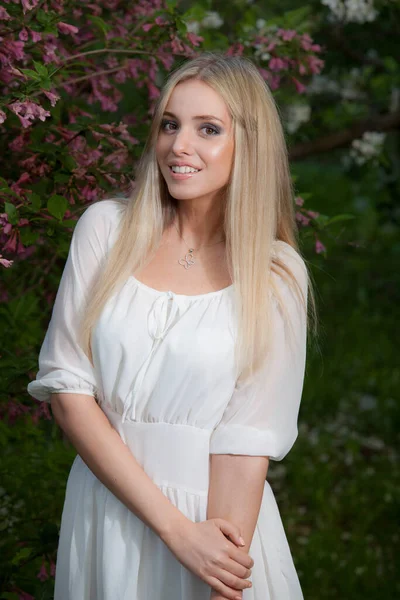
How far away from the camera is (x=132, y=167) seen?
265cm

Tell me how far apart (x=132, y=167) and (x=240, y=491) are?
1.09 metres

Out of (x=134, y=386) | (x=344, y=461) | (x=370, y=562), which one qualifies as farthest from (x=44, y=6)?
(x=344, y=461)

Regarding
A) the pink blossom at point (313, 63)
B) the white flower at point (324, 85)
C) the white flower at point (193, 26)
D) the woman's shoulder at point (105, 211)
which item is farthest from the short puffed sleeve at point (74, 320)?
the white flower at point (324, 85)

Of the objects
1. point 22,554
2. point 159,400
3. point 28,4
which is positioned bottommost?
point 22,554

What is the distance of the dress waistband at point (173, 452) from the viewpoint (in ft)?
6.59

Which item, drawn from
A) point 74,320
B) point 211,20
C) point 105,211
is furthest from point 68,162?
point 211,20

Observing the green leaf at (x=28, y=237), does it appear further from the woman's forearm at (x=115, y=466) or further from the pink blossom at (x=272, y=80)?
the pink blossom at (x=272, y=80)

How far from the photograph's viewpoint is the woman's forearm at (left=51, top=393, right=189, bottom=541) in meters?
1.92

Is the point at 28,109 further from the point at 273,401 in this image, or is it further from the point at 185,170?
the point at 273,401

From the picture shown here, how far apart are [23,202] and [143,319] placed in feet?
1.75

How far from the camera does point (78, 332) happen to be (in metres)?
2.01

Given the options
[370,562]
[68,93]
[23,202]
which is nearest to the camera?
[23,202]

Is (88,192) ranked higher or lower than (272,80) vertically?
lower

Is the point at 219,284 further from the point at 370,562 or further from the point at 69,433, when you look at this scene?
the point at 370,562
